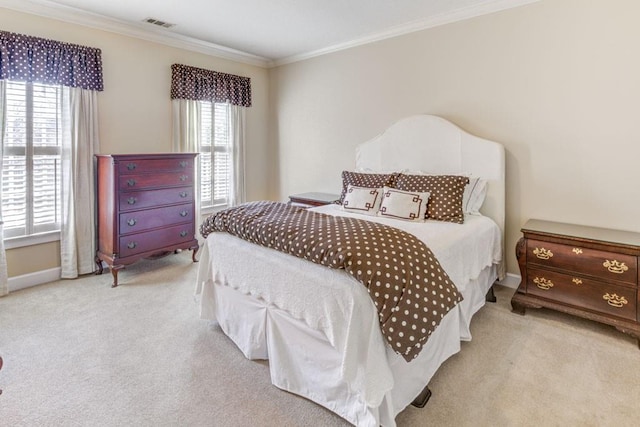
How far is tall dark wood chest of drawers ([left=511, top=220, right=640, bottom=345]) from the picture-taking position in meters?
2.27

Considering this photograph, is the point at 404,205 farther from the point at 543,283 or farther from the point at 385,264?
the point at 385,264

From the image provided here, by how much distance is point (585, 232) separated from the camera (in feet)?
8.37

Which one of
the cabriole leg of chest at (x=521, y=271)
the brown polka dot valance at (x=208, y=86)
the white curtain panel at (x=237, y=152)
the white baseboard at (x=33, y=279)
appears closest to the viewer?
the cabriole leg of chest at (x=521, y=271)

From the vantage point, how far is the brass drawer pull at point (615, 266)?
228 cm

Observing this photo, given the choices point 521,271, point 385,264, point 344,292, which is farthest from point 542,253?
point 344,292

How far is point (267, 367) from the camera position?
81.9 inches

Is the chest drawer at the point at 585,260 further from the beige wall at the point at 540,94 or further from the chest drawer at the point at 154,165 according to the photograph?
the chest drawer at the point at 154,165

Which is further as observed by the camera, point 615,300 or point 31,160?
point 31,160

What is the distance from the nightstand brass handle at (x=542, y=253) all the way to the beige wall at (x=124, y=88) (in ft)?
12.7

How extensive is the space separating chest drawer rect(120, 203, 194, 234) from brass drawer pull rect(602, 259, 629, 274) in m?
3.69

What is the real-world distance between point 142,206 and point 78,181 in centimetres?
66

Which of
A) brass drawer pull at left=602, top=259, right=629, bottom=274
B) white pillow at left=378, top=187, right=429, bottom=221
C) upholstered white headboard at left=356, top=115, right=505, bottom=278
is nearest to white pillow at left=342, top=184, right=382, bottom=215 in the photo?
white pillow at left=378, top=187, right=429, bottom=221

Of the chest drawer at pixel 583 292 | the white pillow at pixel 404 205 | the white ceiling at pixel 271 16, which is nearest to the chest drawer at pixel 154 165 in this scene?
the white ceiling at pixel 271 16

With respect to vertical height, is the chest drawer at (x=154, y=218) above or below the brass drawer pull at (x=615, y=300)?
above
